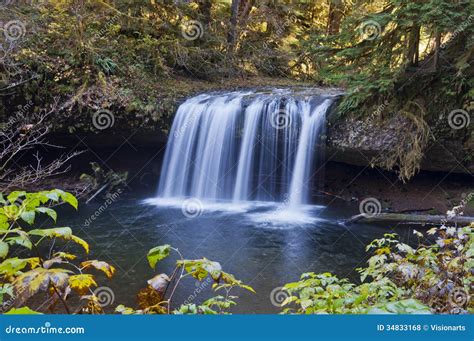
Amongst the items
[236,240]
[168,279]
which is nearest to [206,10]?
[236,240]

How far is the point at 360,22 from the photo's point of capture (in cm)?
837

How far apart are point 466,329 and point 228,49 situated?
15.0m

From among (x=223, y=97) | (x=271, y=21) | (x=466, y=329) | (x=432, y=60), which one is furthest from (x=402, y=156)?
(x=271, y=21)

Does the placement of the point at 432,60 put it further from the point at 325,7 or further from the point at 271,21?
the point at 325,7
